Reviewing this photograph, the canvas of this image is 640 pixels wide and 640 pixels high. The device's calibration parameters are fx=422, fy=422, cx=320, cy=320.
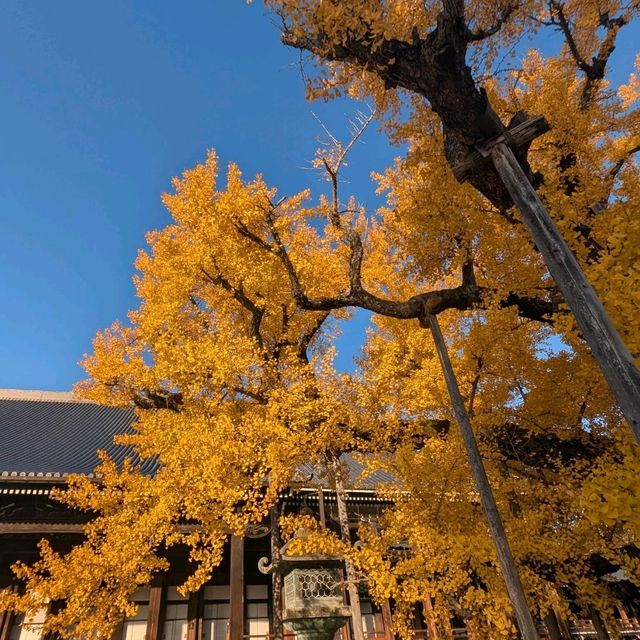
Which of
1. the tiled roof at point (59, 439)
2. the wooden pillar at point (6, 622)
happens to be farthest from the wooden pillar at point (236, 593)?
the wooden pillar at point (6, 622)

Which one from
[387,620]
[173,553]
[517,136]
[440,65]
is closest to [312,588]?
[517,136]

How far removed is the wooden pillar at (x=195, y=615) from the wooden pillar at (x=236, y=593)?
181 cm

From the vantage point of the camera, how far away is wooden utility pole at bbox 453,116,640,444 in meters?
3.13

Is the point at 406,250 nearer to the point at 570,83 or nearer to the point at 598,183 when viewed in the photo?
the point at 598,183

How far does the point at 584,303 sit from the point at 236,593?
8.45 m

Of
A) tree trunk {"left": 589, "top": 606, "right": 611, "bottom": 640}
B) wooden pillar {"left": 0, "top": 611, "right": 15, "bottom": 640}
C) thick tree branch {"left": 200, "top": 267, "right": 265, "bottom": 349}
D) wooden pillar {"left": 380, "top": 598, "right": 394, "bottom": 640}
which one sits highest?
thick tree branch {"left": 200, "top": 267, "right": 265, "bottom": 349}

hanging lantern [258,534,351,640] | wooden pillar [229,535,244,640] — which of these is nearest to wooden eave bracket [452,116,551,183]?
hanging lantern [258,534,351,640]

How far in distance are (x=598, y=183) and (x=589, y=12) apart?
380 centimetres

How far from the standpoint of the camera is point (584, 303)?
353cm

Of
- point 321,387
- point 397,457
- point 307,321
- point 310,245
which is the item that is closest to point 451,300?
point 397,457

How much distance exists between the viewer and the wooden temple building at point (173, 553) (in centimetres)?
844

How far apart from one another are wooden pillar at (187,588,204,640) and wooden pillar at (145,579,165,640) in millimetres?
610

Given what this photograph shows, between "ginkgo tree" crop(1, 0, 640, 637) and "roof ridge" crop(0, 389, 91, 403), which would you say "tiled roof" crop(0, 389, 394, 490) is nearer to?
"roof ridge" crop(0, 389, 91, 403)

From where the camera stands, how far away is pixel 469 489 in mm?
6605
